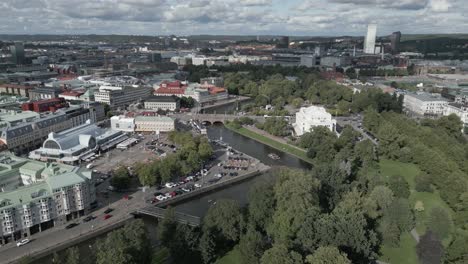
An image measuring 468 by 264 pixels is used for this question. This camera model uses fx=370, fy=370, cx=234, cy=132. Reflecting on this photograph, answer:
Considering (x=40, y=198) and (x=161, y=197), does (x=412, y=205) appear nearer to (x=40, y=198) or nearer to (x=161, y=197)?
(x=161, y=197)

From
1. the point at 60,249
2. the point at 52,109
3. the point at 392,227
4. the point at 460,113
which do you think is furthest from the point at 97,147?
the point at 460,113

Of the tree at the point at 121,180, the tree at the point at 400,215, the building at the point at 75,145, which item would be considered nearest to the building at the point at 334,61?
the building at the point at 75,145

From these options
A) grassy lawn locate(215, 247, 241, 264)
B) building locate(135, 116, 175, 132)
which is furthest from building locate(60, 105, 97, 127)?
grassy lawn locate(215, 247, 241, 264)

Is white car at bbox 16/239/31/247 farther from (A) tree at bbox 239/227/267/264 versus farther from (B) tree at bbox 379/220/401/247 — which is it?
(B) tree at bbox 379/220/401/247

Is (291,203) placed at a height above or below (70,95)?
below

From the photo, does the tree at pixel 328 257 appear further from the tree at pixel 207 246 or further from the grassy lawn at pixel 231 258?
the tree at pixel 207 246

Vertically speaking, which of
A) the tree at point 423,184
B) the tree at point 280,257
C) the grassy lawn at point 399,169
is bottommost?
the grassy lawn at point 399,169

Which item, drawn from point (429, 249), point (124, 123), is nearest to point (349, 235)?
point (429, 249)
